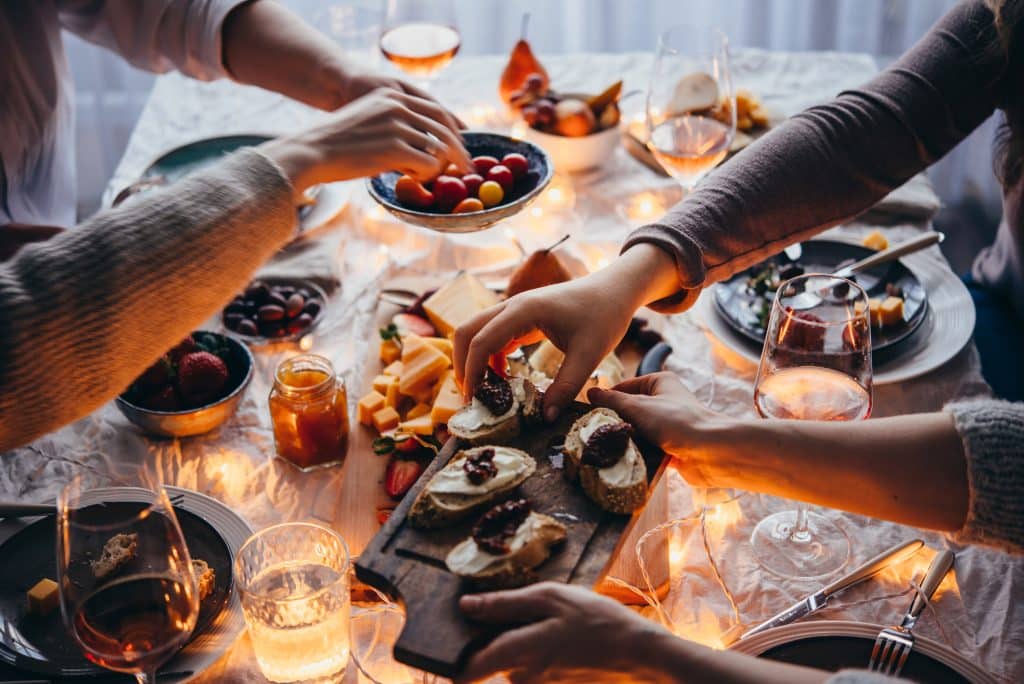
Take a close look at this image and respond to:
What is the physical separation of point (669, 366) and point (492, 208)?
1.35ft

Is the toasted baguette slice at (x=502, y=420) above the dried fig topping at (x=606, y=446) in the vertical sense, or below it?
below

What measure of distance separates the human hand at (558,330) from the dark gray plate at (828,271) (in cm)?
35

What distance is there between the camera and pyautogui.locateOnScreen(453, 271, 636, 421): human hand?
1308 mm

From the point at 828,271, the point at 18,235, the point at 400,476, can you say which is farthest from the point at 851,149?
the point at 18,235

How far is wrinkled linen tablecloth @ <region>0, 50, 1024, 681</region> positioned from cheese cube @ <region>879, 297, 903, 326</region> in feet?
0.36

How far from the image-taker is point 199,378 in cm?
152

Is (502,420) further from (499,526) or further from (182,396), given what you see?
(182,396)

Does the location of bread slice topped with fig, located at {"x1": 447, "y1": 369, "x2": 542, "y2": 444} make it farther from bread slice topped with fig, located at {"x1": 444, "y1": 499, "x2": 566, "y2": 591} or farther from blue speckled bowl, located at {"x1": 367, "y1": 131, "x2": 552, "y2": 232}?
blue speckled bowl, located at {"x1": 367, "y1": 131, "x2": 552, "y2": 232}

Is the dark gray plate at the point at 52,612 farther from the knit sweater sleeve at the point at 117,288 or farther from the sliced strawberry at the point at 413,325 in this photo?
the sliced strawberry at the point at 413,325

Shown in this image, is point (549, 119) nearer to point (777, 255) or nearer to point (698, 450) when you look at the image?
point (777, 255)

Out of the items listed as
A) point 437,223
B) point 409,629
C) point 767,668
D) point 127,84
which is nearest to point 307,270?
point 437,223

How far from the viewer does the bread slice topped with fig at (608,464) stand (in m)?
1.11

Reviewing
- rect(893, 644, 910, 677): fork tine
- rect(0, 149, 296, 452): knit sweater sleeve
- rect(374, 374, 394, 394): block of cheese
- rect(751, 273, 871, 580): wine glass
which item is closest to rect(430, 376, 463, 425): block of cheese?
rect(374, 374, 394, 394): block of cheese

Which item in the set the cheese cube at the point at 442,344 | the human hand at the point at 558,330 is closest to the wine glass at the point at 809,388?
the human hand at the point at 558,330
